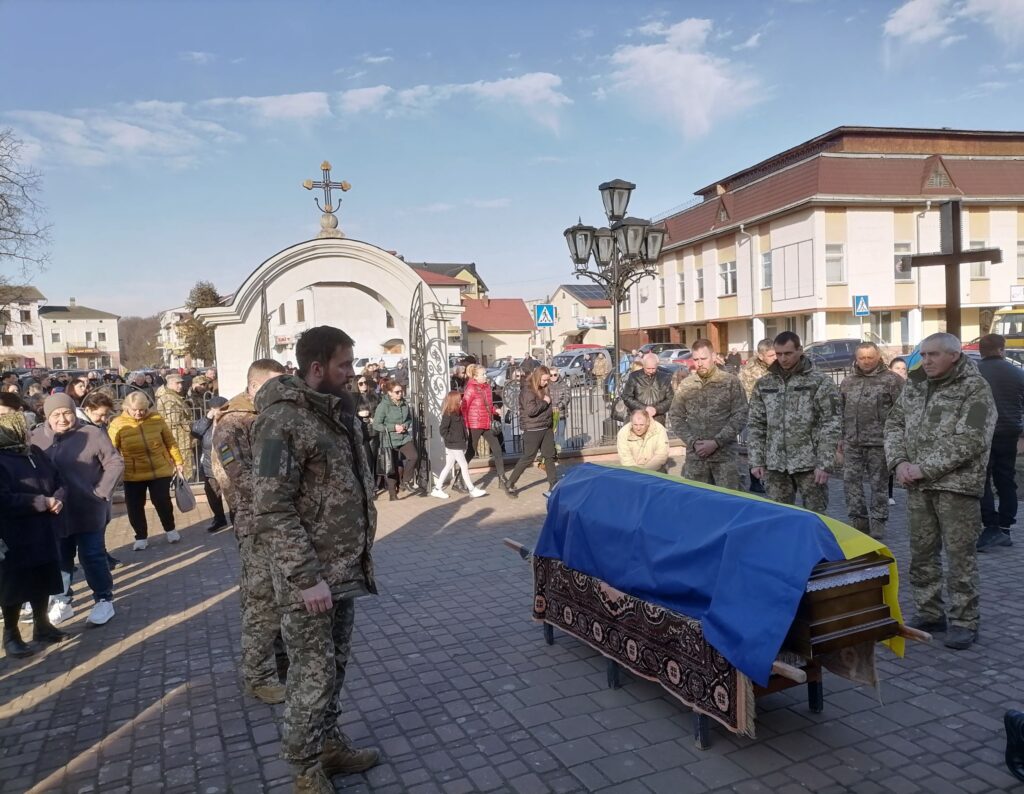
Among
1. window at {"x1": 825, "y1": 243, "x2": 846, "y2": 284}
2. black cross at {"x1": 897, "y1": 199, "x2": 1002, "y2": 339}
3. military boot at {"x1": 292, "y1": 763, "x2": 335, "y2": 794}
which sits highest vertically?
window at {"x1": 825, "y1": 243, "x2": 846, "y2": 284}

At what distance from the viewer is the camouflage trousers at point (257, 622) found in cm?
431

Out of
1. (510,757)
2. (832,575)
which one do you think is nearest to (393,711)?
(510,757)

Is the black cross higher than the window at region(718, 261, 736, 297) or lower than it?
lower

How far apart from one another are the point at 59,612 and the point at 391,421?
16.7 feet

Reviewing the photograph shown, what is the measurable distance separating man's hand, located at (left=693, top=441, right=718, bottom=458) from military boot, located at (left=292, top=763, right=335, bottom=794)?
460 centimetres

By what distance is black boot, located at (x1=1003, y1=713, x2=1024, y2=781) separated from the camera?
126 inches

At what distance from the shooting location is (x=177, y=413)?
1039 centimetres

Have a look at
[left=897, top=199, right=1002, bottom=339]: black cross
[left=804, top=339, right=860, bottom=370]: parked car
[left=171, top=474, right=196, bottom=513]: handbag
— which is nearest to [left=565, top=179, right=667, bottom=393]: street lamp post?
[left=897, top=199, right=1002, bottom=339]: black cross

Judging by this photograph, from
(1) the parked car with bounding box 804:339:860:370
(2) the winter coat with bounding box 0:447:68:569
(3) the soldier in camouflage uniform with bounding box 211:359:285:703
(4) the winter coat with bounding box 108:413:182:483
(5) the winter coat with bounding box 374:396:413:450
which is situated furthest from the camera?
(1) the parked car with bounding box 804:339:860:370

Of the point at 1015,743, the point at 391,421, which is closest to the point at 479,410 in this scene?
the point at 391,421

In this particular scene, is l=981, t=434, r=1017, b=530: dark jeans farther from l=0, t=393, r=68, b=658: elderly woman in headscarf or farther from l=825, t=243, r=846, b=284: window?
l=825, t=243, r=846, b=284: window

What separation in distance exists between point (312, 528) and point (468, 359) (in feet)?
60.5

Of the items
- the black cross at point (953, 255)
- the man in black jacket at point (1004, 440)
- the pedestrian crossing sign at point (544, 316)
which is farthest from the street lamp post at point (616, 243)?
the man in black jacket at point (1004, 440)

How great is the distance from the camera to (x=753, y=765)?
3473 millimetres
